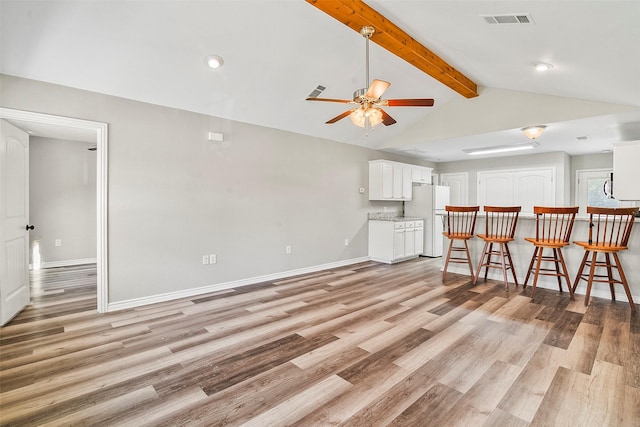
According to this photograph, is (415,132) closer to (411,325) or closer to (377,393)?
(411,325)

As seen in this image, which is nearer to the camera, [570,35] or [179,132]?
[570,35]

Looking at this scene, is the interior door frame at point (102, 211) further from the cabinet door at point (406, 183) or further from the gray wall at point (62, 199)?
the cabinet door at point (406, 183)

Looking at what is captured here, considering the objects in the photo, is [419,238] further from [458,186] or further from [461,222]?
[458,186]

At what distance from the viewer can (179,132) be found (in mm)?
3840

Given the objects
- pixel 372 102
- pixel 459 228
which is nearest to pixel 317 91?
pixel 372 102

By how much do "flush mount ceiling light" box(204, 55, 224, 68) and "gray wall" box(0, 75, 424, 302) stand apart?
886 mm

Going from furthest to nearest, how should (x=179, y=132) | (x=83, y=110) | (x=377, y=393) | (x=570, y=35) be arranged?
(x=179, y=132), (x=83, y=110), (x=570, y=35), (x=377, y=393)

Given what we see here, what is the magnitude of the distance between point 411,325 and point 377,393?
3.88ft

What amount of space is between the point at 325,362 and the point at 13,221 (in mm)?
3637

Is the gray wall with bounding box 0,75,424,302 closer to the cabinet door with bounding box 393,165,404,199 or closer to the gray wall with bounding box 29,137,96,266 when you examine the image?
the cabinet door with bounding box 393,165,404,199

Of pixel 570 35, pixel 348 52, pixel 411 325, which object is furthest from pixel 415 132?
pixel 411 325

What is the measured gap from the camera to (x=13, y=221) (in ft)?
10.5

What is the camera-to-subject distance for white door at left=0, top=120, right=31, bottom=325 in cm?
299

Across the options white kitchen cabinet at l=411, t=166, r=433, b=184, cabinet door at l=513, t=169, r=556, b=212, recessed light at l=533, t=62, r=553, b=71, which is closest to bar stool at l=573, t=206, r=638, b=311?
recessed light at l=533, t=62, r=553, b=71
